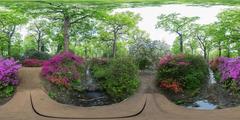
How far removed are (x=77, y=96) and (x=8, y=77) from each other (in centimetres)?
251

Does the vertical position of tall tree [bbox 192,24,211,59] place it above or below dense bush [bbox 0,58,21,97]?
above

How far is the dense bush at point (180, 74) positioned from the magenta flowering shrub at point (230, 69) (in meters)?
0.82

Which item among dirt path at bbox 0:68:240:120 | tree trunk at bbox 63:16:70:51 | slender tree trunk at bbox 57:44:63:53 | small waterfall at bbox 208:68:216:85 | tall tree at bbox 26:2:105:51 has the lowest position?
dirt path at bbox 0:68:240:120

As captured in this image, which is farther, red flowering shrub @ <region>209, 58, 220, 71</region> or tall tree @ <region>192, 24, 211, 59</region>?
tall tree @ <region>192, 24, 211, 59</region>

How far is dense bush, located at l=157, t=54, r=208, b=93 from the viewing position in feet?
41.3

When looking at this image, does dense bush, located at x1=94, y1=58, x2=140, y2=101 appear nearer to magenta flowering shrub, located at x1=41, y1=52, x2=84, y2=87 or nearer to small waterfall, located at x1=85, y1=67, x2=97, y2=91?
small waterfall, located at x1=85, y1=67, x2=97, y2=91

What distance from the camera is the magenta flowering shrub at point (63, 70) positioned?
12.6 metres

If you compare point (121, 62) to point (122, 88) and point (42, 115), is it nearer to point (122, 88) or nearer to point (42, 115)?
point (122, 88)

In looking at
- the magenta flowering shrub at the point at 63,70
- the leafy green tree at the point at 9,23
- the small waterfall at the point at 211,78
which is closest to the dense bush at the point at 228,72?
the small waterfall at the point at 211,78

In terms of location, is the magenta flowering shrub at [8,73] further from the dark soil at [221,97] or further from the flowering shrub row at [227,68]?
the flowering shrub row at [227,68]

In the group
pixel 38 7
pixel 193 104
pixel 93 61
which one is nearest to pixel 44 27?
pixel 38 7

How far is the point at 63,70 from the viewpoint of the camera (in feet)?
42.2

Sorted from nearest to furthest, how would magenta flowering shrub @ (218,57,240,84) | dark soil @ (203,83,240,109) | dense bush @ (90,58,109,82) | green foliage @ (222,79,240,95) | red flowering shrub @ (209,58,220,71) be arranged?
1. dark soil @ (203,83,240,109)
2. green foliage @ (222,79,240,95)
3. magenta flowering shrub @ (218,57,240,84)
4. dense bush @ (90,58,109,82)
5. red flowering shrub @ (209,58,220,71)

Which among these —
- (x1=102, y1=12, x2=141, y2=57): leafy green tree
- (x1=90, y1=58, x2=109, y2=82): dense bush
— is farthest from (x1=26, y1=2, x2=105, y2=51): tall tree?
(x1=90, y1=58, x2=109, y2=82): dense bush
